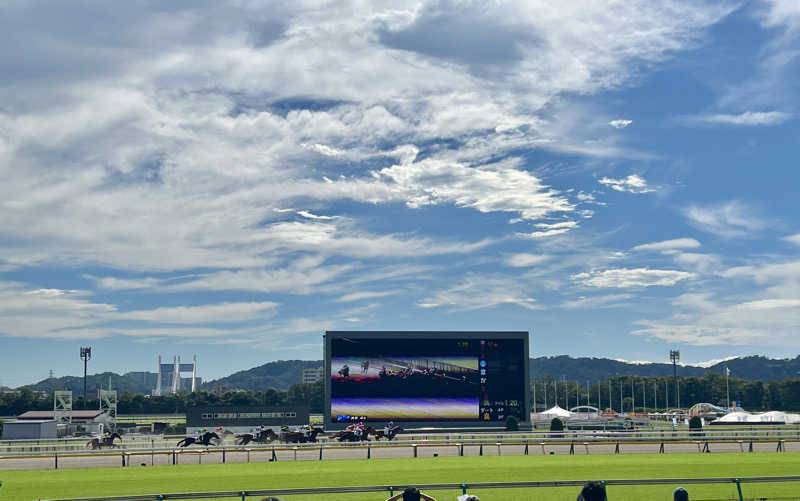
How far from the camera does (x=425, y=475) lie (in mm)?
28938

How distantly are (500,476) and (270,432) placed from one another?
31.6 meters

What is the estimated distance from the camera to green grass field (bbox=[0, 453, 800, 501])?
21.6 metres

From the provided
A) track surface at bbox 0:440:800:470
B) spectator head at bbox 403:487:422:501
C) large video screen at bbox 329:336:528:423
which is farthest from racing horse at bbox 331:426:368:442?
spectator head at bbox 403:487:422:501

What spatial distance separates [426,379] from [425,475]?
51.3 meters

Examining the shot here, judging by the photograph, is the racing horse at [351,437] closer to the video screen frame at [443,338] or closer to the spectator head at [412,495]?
the video screen frame at [443,338]

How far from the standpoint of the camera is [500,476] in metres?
28.5

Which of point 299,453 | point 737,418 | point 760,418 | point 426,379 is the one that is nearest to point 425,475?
point 299,453

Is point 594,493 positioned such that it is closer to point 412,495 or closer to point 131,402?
point 412,495

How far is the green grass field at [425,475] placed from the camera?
851 inches

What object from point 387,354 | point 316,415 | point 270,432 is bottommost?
point 316,415

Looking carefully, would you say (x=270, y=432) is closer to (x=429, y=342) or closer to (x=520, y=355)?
(x=429, y=342)

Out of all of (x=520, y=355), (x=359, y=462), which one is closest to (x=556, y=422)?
(x=520, y=355)

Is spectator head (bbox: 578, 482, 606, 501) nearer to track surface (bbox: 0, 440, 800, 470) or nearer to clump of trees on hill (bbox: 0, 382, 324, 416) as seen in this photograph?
track surface (bbox: 0, 440, 800, 470)

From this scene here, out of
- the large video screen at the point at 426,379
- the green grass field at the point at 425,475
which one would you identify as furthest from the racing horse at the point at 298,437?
the large video screen at the point at 426,379
